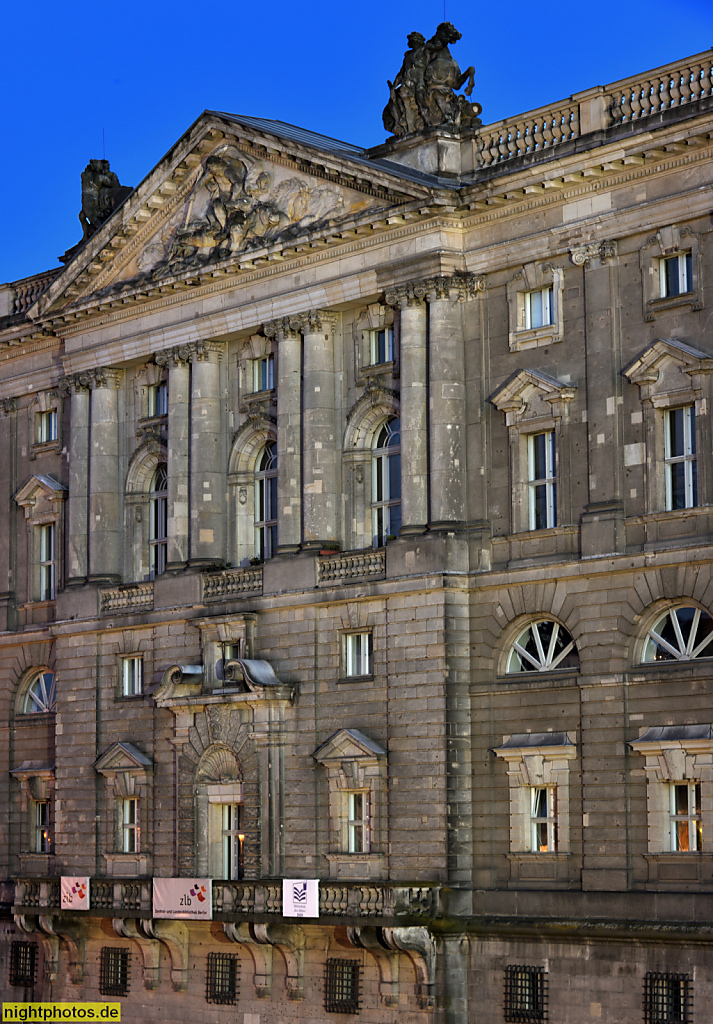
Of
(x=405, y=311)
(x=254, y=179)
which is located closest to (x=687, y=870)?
(x=405, y=311)

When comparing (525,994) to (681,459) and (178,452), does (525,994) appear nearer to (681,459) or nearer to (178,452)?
(681,459)

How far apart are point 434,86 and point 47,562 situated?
20.9 m

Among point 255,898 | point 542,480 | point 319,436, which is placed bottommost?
point 255,898

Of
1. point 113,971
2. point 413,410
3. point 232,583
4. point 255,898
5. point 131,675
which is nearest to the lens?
point 413,410

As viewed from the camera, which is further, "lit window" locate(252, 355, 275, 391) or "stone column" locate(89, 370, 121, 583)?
"stone column" locate(89, 370, 121, 583)

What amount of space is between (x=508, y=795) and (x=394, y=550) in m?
6.96

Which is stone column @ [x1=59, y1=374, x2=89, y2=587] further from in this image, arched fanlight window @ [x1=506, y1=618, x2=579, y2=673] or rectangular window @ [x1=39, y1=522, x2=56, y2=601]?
arched fanlight window @ [x1=506, y1=618, x2=579, y2=673]

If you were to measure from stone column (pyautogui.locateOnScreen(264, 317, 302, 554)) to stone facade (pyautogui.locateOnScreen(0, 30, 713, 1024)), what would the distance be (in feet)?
0.29

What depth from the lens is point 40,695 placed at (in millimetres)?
64812

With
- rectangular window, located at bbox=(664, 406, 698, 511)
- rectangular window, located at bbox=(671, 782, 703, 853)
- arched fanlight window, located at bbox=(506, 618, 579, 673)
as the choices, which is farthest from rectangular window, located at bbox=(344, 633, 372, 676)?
rectangular window, located at bbox=(671, 782, 703, 853)

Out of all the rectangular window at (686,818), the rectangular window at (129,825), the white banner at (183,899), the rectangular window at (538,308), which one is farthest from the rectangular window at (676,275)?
the rectangular window at (129,825)

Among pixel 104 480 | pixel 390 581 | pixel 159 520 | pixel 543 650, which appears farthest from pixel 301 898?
pixel 104 480

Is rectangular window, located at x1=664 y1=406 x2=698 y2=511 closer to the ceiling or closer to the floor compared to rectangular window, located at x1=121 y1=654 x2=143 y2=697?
closer to the ceiling

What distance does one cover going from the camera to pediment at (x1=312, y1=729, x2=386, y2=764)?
51.3 meters
